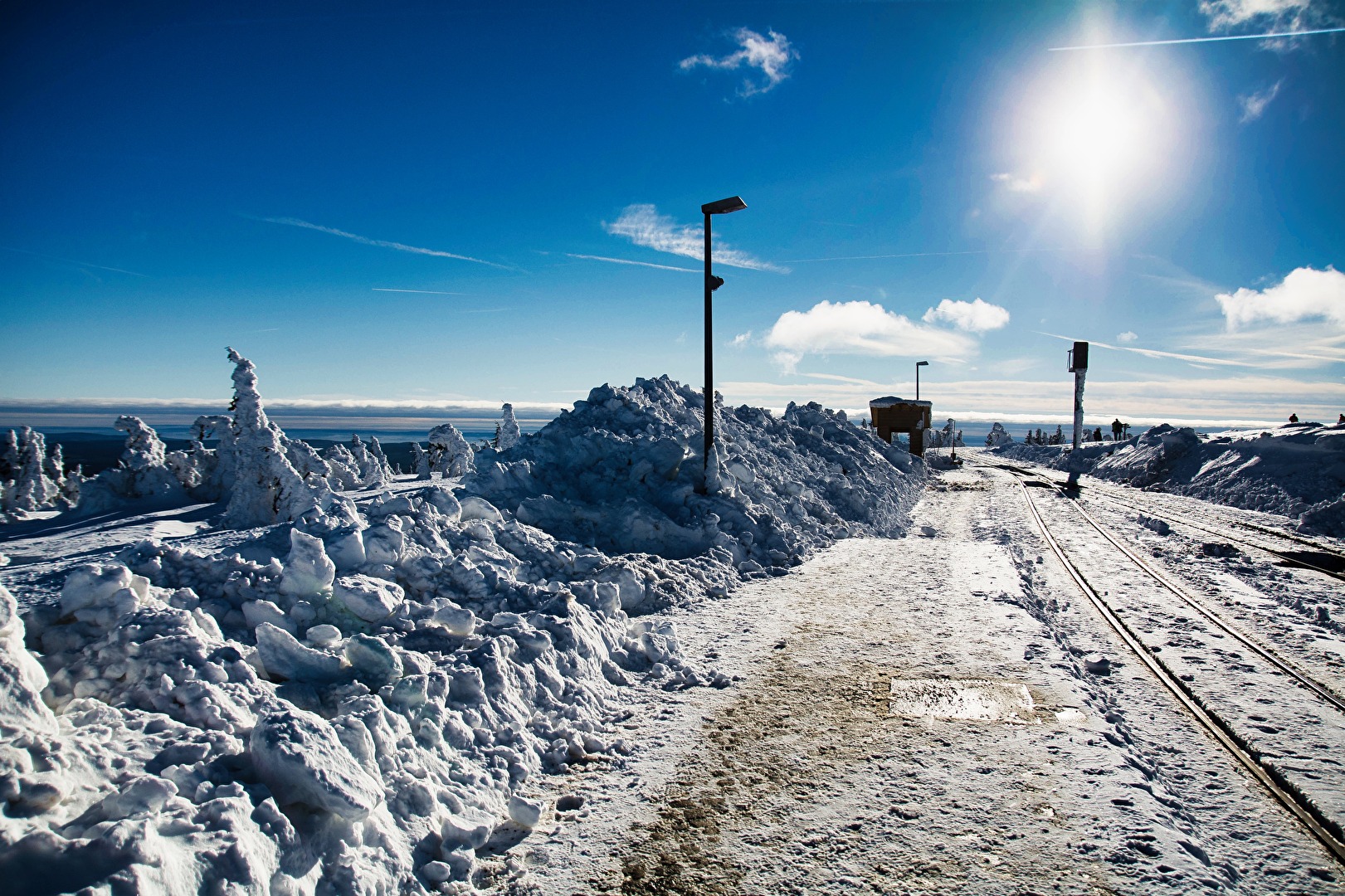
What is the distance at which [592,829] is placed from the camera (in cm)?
447

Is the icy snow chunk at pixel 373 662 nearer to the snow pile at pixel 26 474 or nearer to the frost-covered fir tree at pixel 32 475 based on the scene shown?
the snow pile at pixel 26 474

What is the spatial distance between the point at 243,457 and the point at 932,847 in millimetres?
27125

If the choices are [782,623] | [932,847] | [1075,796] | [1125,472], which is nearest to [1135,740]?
[1075,796]

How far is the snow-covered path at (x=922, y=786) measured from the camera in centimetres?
397

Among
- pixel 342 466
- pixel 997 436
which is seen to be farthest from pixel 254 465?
pixel 997 436

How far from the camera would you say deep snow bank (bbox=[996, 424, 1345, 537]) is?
22266mm

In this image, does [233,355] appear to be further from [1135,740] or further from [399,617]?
[1135,740]

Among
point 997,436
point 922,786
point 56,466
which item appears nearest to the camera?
point 922,786

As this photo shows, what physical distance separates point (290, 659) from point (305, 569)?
1.19 m

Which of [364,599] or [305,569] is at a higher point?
[305,569]

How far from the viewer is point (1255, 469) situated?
25.9 m

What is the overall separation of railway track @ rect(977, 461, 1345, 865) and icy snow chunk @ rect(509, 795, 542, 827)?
5.41m

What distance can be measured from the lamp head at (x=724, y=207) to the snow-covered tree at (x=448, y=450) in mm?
36964

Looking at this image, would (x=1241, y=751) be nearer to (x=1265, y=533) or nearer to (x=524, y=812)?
(x=524, y=812)
